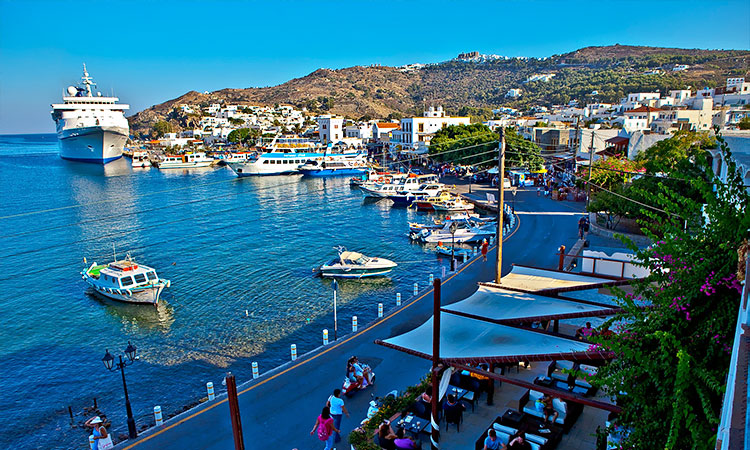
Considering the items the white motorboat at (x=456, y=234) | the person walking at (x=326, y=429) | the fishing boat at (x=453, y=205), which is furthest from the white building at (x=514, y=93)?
the person walking at (x=326, y=429)

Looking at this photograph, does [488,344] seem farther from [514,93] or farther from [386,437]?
[514,93]

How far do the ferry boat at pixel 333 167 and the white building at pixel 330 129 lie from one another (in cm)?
2366

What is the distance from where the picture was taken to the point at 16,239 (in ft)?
115

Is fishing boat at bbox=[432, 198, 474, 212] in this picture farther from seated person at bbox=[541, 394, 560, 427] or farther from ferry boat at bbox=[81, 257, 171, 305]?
seated person at bbox=[541, 394, 560, 427]

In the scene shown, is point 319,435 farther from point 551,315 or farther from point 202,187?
point 202,187

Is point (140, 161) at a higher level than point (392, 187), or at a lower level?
higher

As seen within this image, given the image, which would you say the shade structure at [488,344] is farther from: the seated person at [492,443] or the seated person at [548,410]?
the seated person at [548,410]

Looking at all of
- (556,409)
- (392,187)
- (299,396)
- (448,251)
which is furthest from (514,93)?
(556,409)

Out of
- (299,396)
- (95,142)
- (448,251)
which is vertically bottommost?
(448,251)

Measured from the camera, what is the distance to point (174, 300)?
71.8 ft

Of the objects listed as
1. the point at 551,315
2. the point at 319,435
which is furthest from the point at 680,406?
the point at 319,435

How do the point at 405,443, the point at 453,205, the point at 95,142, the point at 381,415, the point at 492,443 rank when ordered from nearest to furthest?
the point at 492,443
the point at 405,443
the point at 381,415
the point at 453,205
the point at 95,142

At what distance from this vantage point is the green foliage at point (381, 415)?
8.22 metres

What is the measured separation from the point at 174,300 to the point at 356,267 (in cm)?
859
